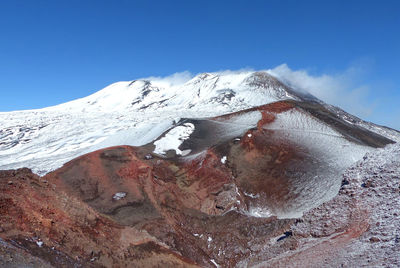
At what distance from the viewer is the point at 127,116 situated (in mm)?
54719

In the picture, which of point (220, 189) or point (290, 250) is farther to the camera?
point (220, 189)

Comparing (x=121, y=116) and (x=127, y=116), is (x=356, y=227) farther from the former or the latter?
(x=121, y=116)

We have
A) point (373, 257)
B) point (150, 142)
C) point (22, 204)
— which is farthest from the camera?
point (150, 142)

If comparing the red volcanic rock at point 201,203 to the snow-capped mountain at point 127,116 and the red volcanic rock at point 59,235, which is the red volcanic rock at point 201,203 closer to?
the red volcanic rock at point 59,235

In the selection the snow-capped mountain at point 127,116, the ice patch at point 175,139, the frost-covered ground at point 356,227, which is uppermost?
the snow-capped mountain at point 127,116

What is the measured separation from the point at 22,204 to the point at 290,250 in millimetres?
10844

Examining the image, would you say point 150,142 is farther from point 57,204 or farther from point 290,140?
point 57,204

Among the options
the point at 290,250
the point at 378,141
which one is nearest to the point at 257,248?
the point at 290,250

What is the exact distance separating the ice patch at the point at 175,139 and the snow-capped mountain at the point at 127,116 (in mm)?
2421

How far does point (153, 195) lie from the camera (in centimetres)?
2017

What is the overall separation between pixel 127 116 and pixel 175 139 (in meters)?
26.3

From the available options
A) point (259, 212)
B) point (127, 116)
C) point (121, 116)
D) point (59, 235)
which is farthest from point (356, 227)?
point (121, 116)

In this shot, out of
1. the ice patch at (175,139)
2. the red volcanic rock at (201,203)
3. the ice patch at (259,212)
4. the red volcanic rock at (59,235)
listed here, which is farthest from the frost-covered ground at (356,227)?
the ice patch at (175,139)

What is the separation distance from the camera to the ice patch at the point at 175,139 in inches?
1114
